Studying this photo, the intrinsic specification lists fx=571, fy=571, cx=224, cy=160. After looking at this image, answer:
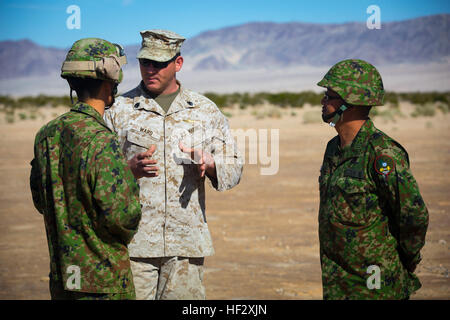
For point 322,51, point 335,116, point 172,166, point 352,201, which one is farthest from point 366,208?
point 322,51

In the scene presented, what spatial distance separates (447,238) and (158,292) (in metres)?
5.88

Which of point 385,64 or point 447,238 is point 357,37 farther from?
point 447,238

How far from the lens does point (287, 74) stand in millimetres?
145125

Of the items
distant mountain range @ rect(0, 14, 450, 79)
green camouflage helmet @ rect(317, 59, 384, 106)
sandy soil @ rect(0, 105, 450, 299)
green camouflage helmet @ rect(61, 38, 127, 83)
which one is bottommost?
sandy soil @ rect(0, 105, 450, 299)

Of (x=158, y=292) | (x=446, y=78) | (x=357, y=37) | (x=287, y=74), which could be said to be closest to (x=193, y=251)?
(x=158, y=292)

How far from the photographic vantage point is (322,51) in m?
172

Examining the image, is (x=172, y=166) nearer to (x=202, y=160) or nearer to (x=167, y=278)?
(x=202, y=160)

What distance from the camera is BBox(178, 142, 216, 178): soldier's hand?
3568mm

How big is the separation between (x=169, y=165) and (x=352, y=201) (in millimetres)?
1230

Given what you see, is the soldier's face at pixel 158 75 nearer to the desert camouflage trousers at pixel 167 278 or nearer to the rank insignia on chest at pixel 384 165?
the desert camouflage trousers at pixel 167 278

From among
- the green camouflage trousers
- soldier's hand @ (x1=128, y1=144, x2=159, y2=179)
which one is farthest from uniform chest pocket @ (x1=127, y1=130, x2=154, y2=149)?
the green camouflage trousers

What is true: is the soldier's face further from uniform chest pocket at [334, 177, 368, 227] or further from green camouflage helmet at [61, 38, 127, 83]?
uniform chest pocket at [334, 177, 368, 227]

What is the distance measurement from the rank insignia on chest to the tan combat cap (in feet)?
5.12

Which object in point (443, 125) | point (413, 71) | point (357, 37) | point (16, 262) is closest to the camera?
point (16, 262)
